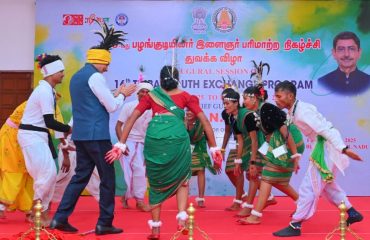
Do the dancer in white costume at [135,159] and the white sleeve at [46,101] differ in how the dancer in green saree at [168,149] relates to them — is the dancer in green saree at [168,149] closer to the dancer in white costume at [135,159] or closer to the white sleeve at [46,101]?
the white sleeve at [46,101]

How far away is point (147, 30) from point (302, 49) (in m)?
2.20

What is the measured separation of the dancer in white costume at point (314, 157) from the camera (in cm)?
590

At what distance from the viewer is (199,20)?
29.8 feet

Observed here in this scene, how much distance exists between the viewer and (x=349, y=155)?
18.6ft

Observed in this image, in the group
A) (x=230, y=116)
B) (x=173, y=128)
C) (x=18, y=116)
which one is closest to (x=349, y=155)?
(x=173, y=128)

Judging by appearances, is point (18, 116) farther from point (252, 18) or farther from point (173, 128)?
point (252, 18)

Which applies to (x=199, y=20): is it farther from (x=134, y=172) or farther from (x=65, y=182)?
(x=65, y=182)

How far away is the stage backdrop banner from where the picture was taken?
9.02 m

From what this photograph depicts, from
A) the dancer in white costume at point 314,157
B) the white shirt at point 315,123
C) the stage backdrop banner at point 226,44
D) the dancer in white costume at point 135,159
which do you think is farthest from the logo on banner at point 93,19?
the white shirt at point 315,123

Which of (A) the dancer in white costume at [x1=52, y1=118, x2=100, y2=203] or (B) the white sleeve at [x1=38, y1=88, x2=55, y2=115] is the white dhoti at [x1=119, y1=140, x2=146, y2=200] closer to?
(A) the dancer in white costume at [x1=52, y1=118, x2=100, y2=203]

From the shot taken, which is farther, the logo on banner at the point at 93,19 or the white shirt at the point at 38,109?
the logo on banner at the point at 93,19

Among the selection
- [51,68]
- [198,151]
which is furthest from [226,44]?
[51,68]

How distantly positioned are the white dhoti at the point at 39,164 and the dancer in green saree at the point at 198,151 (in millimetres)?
2156

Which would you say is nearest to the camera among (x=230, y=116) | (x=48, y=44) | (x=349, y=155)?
(x=349, y=155)
